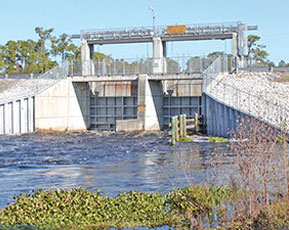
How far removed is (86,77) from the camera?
155 feet

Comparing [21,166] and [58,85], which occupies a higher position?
[58,85]

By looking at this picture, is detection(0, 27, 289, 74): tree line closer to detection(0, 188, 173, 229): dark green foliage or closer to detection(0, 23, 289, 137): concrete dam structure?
detection(0, 23, 289, 137): concrete dam structure

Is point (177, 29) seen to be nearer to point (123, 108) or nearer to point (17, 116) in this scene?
point (123, 108)

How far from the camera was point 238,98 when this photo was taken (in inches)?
1404

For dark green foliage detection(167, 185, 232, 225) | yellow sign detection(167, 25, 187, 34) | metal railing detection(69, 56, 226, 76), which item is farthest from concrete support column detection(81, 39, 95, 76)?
dark green foliage detection(167, 185, 232, 225)

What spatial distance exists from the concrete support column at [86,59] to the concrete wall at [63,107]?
119 cm

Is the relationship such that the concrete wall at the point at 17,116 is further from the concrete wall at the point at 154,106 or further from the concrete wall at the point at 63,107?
the concrete wall at the point at 154,106

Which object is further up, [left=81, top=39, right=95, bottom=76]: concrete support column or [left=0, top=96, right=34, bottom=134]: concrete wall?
[left=81, top=39, right=95, bottom=76]: concrete support column

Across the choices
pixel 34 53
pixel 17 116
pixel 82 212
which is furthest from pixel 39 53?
pixel 82 212

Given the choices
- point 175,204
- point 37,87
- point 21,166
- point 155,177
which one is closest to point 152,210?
point 175,204

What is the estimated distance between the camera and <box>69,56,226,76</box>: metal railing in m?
45.2

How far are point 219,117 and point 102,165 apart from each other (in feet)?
45.9

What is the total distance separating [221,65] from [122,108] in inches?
366

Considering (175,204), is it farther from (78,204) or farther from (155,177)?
(155,177)
